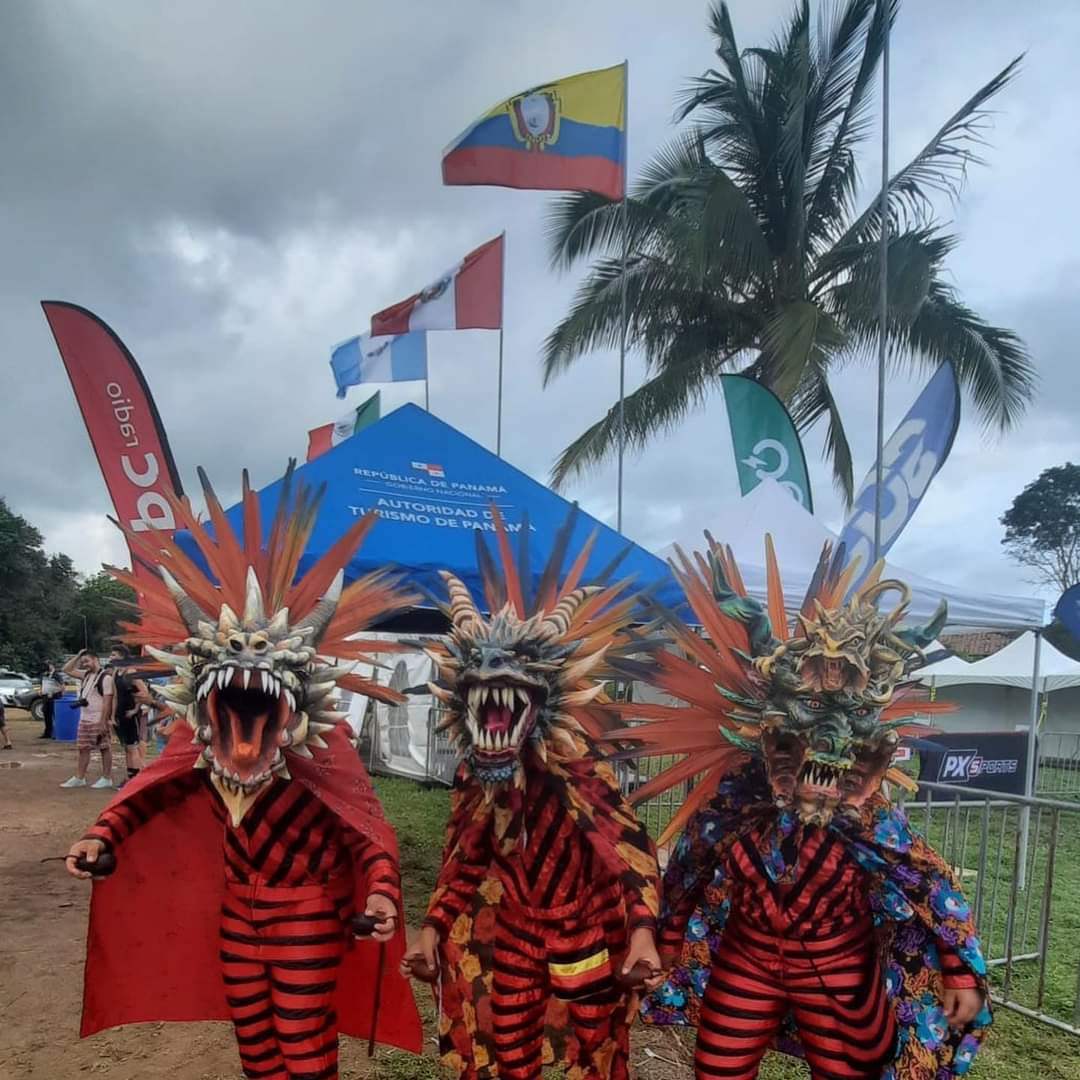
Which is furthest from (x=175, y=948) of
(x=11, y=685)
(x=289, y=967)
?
(x=11, y=685)

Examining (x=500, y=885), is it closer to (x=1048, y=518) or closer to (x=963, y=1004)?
(x=963, y=1004)

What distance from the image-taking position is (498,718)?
2.19 meters

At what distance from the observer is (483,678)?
7.17 feet

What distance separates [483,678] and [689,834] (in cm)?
78

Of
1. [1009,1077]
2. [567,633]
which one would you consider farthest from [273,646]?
[1009,1077]

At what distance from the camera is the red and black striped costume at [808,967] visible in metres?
2.21

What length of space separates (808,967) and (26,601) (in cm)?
3643

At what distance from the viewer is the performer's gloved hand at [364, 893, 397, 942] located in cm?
229

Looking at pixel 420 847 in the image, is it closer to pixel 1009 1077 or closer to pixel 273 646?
pixel 1009 1077

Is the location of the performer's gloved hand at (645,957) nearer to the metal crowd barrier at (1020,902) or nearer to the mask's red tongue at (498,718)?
the mask's red tongue at (498,718)

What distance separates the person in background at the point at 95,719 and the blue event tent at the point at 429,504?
6162mm

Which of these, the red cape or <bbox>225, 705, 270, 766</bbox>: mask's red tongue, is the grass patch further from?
<bbox>225, 705, 270, 766</bbox>: mask's red tongue

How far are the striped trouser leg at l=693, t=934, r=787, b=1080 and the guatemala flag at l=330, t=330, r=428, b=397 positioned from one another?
7.00 m

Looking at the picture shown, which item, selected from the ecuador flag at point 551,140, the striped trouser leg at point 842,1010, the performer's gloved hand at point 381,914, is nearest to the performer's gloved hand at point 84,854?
the performer's gloved hand at point 381,914
